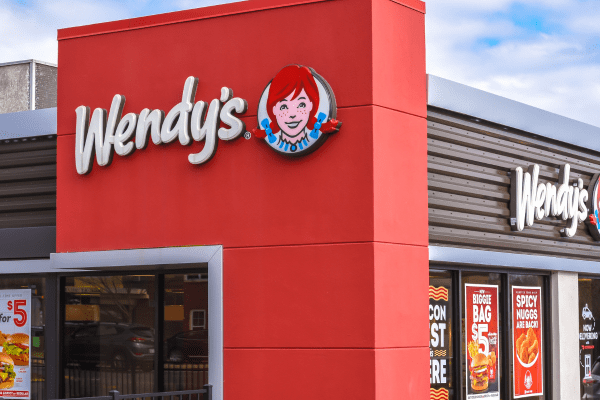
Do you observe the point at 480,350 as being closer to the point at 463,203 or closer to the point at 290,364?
the point at 463,203

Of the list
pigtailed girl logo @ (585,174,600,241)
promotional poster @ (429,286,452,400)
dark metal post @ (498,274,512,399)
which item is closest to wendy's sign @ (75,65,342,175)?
promotional poster @ (429,286,452,400)

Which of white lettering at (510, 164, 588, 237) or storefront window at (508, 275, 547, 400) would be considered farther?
storefront window at (508, 275, 547, 400)

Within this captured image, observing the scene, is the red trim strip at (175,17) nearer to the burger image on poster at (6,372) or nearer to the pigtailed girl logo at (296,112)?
the pigtailed girl logo at (296,112)

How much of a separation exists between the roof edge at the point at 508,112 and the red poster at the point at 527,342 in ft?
8.77

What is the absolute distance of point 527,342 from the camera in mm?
13531

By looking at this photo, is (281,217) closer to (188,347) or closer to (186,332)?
(186,332)

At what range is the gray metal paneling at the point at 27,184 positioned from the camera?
12.8 metres

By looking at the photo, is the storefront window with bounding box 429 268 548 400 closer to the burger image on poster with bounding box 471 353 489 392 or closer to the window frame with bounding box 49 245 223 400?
the burger image on poster with bounding box 471 353 489 392

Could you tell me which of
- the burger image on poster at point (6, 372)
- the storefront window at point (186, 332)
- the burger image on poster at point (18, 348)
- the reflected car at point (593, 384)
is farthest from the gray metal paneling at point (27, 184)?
the reflected car at point (593, 384)

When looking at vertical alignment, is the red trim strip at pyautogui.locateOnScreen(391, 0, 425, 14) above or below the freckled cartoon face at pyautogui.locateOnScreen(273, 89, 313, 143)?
above

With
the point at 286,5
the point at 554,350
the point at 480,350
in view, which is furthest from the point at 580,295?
the point at 286,5

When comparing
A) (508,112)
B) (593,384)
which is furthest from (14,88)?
(593,384)

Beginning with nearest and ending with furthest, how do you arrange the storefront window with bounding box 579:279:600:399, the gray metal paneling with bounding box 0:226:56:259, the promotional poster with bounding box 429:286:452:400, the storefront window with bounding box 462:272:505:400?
the promotional poster with bounding box 429:286:452:400 < the storefront window with bounding box 462:272:505:400 < the gray metal paneling with bounding box 0:226:56:259 < the storefront window with bounding box 579:279:600:399

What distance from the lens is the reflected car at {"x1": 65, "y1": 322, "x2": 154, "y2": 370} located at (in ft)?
38.4
